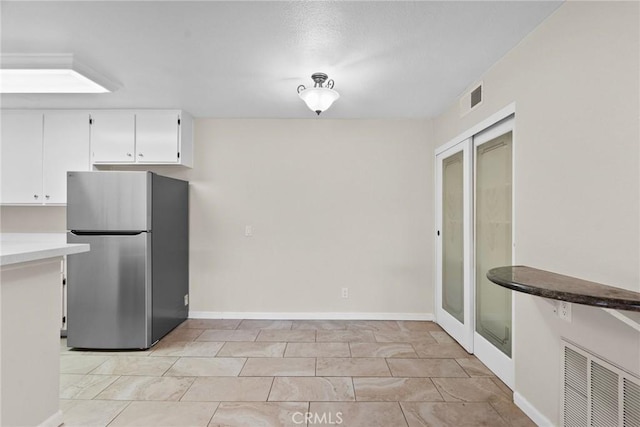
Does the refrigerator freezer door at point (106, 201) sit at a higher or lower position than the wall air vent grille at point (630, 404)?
higher

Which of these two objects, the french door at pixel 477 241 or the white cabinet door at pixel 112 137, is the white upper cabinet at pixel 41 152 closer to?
the white cabinet door at pixel 112 137

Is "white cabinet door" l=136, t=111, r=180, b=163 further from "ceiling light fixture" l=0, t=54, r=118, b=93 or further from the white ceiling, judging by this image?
"ceiling light fixture" l=0, t=54, r=118, b=93

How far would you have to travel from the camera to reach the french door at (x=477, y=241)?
2381mm

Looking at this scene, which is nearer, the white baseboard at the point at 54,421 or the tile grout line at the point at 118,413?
the white baseboard at the point at 54,421

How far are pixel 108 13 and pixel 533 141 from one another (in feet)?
8.78

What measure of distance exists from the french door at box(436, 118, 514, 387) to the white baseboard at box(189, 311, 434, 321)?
14.0 inches

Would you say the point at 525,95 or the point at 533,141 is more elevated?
the point at 525,95

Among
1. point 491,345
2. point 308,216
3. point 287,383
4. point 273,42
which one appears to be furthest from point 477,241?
point 273,42

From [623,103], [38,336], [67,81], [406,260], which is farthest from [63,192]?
[623,103]

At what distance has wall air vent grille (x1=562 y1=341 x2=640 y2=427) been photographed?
1.32 m

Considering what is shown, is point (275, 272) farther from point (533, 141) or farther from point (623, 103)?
point (623, 103)

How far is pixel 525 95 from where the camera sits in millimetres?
2045

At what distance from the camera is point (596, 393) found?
1479 mm

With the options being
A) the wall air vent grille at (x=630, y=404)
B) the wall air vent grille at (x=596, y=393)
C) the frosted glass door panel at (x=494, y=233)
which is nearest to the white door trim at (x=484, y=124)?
the frosted glass door panel at (x=494, y=233)
